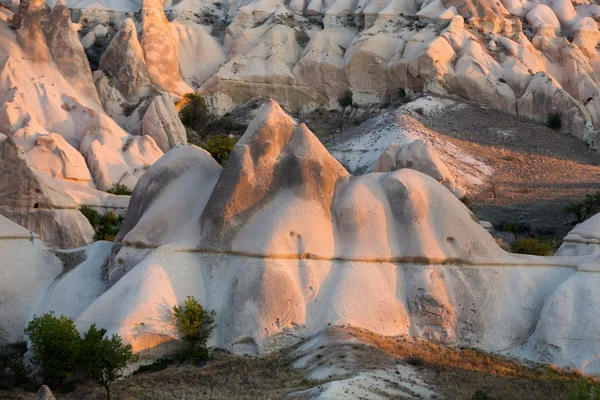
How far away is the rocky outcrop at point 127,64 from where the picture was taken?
67125mm

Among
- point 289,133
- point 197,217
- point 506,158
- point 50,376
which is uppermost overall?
point 289,133

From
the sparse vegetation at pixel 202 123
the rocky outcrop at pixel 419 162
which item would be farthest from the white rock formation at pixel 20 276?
the sparse vegetation at pixel 202 123

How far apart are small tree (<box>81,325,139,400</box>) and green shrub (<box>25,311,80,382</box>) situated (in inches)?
11.8

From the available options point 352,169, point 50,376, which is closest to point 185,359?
point 50,376

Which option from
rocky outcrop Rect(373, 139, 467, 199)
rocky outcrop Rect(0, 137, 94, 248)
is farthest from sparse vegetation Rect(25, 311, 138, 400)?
rocky outcrop Rect(373, 139, 467, 199)

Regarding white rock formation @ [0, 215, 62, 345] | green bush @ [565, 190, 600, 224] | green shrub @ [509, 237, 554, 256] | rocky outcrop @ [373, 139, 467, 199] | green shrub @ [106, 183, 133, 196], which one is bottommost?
green shrub @ [106, 183, 133, 196]

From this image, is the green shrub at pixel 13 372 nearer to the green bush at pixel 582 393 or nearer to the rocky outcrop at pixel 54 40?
the green bush at pixel 582 393

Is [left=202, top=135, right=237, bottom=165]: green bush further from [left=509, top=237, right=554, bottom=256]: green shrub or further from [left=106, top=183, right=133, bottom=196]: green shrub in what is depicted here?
[left=509, top=237, right=554, bottom=256]: green shrub

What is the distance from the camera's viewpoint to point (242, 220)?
25.3 metres

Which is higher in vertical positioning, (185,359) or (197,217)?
(197,217)

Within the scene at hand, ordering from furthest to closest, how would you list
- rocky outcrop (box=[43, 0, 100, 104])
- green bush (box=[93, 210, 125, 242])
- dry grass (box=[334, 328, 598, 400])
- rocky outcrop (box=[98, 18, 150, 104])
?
1. rocky outcrop (box=[98, 18, 150, 104])
2. rocky outcrop (box=[43, 0, 100, 104])
3. green bush (box=[93, 210, 125, 242])
4. dry grass (box=[334, 328, 598, 400])

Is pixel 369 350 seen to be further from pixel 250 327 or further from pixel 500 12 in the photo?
pixel 500 12

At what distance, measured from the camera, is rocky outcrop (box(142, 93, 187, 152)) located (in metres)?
61.2

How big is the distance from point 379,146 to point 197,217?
31326 mm
